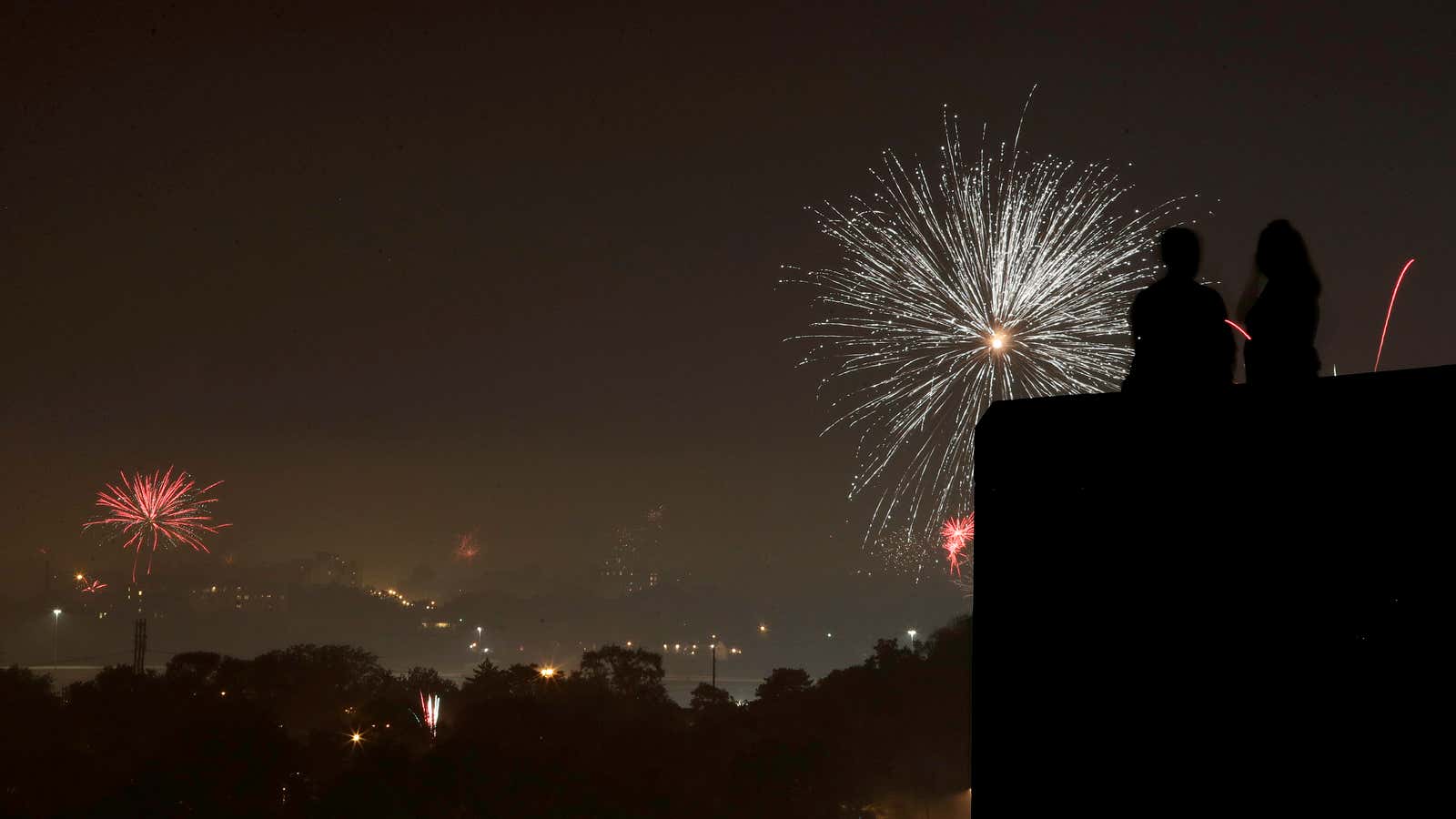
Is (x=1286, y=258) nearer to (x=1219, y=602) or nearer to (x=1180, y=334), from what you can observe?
(x=1180, y=334)

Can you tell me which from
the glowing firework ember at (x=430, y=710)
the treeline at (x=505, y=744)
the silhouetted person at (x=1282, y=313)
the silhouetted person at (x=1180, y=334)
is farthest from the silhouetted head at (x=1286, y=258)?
the glowing firework ember at (x=430, y=710)

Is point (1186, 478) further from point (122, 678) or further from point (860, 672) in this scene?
point (122, 678)

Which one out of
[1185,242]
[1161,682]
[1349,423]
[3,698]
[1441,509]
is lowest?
[3,698]

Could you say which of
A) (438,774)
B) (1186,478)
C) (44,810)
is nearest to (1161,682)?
(1186,478)

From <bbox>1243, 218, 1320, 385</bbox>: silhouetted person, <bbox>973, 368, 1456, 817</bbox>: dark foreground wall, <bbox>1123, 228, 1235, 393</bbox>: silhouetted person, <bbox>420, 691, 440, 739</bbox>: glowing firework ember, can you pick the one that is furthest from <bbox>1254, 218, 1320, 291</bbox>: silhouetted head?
<bbox>420, 691, 440, 739</bbox>: glowing firework ember

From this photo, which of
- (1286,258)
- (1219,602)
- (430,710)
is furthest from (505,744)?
(1219,602)

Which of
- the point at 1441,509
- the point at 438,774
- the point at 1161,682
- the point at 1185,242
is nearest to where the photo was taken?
the point at 1441,509

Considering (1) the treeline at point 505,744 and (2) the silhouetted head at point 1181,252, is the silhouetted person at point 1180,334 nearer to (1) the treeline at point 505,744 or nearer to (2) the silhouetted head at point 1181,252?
(2) the silhouetted head at point 1181,252
